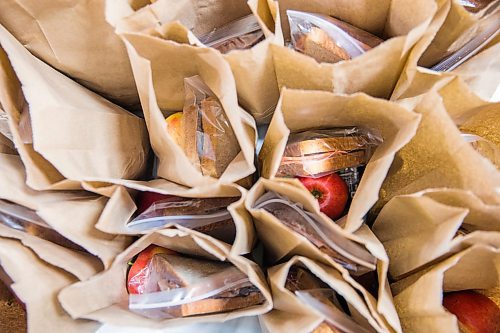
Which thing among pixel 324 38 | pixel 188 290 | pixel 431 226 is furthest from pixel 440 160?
pixel 188 290

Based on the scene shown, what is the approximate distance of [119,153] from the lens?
61 cm

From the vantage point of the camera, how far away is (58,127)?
542mm

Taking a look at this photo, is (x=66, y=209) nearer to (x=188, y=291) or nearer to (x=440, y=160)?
(x=188, y=291)

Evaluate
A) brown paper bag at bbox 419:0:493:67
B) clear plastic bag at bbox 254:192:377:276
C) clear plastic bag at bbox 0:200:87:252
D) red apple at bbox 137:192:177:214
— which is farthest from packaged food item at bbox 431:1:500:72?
clear plastic bag at bbox 0:200:87:252

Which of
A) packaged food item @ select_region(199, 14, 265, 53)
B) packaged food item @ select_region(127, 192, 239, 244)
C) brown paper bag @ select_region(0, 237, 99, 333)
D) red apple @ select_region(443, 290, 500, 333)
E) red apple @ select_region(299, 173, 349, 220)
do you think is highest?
packaged food item @ select_region(199, 14, 265, 53)

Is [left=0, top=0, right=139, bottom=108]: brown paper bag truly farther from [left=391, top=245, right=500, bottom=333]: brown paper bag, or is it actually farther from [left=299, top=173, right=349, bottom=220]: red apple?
[left=391, top=245, right=500, bottom=333]: brown paper bag

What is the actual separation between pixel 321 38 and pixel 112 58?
0.76 feet

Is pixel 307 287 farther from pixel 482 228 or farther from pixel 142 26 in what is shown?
pixel 142 26

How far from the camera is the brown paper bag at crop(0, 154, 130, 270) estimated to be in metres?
0.53

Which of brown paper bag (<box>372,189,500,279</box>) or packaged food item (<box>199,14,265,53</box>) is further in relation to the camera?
packaged food item (<box>199,14,265,53</box>)

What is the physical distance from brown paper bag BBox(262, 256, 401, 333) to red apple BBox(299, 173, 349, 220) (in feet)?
0.24

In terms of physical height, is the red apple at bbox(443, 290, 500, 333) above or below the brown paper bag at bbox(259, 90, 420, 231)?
below

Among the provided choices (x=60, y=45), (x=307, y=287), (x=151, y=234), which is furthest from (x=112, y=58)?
(x=307, y=287)

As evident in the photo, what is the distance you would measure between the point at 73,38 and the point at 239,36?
18cm
